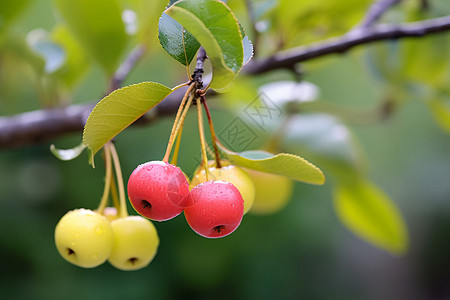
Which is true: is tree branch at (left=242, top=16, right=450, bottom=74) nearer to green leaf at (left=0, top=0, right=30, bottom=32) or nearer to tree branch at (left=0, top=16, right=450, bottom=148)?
tree branch at (left=0, top=16, right=450, bottom=148)

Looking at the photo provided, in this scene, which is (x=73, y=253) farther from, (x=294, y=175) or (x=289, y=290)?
(x=289, y=290)

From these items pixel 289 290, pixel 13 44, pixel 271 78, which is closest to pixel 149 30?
pixel 13 44

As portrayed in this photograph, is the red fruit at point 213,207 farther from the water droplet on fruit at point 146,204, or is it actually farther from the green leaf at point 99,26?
the green leaf at point 99,26

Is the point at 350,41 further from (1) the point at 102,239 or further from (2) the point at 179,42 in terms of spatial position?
(1) the point at 102,239

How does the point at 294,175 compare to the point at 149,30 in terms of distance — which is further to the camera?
the point at 149,30

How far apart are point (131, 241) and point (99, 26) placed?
392 mm

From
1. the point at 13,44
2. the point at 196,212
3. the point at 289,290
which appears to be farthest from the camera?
the point at 289,290

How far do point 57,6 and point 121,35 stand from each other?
0.12 metres

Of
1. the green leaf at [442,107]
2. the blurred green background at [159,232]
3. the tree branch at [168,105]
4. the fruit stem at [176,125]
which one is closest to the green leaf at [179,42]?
the fruit stem at [176,125]

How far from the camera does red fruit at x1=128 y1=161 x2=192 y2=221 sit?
1.33 ft

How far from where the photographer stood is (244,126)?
1.01m

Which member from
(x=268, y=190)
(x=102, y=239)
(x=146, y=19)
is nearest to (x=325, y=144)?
(x=268, y=190)

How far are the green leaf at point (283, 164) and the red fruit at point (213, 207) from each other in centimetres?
5

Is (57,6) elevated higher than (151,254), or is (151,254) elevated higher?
(57,6)
